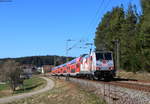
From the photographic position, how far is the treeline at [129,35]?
4162 cm

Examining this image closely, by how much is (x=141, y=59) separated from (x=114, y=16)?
81.4 feet

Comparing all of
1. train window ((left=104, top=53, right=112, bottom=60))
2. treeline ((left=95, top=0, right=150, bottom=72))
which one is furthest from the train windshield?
treeline ((left=95, top=0, right=150, bottom=72))

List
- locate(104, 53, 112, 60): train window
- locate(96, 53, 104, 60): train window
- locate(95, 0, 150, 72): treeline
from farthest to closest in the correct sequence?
locate(95, 0, 150, 72): treeline
locate(104, 53, 112, 60): train window
locate(96, 53, 104, 60): train window

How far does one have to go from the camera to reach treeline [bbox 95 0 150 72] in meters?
41.6

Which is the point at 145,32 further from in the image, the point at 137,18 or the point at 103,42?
the point at 103,42

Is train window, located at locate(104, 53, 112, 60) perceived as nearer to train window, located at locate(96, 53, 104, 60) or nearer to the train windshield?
the train windshield

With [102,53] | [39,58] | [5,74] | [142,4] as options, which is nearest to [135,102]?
[102,53]

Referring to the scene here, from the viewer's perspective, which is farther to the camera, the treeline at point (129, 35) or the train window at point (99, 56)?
the treeline at point (129, 35)

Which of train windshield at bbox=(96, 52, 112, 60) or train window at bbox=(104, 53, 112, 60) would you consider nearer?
train windshield at bbox=(96, 52, 112, 60)

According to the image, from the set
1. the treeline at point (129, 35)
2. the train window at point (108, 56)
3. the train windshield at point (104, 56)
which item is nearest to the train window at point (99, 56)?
the train windshield at point (104, 56)

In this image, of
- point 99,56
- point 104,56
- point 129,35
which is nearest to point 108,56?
point 104,56

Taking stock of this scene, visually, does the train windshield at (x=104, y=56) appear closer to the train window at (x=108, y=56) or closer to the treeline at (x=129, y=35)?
the train window at (x=108, y=56)

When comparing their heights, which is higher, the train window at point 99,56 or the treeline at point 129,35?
the treeline at point 129,35

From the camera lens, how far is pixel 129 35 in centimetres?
5631
